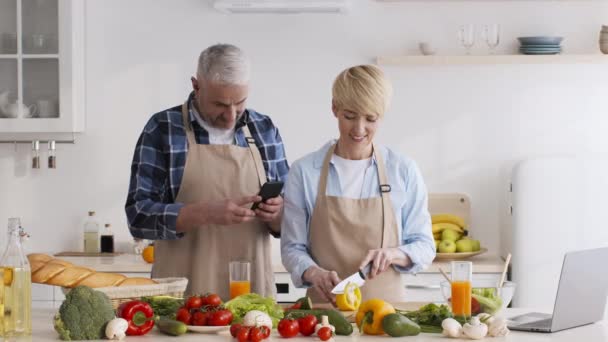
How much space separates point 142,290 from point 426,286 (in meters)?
1.89

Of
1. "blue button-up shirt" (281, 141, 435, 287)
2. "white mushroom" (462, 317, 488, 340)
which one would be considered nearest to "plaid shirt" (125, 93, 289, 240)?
"blue button-up shirt" (281, 141, 435, 287)

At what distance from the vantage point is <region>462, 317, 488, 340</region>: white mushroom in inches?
96.8

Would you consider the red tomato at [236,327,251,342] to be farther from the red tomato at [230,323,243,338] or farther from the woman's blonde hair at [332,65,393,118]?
the woman's blonde hair at [332,65,393,118]

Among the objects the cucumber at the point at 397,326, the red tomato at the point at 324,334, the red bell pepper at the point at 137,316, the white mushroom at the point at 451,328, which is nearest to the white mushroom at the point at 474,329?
the white mushroom at the point at 451,328

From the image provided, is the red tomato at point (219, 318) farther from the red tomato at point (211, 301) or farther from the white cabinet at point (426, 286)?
the white cabinet at point (426, 286)

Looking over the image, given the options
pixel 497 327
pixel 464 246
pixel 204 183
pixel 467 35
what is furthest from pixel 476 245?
pixel 497 327

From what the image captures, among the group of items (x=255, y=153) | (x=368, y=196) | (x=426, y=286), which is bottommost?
(x=426, y=286)

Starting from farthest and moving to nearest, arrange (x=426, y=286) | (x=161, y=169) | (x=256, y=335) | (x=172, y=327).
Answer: (x=426, y=286) → (x=161, y=169) → (x=172, y=327) → (x=256, y=335)

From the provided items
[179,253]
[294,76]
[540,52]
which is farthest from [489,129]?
[179,253]

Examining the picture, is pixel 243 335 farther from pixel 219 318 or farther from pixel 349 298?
pixel 349 298

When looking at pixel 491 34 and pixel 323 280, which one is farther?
pixel 491 34

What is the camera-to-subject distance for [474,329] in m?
2.46

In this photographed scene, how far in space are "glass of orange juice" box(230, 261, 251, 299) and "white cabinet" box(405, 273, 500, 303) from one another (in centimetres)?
164

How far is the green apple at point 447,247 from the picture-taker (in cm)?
458
